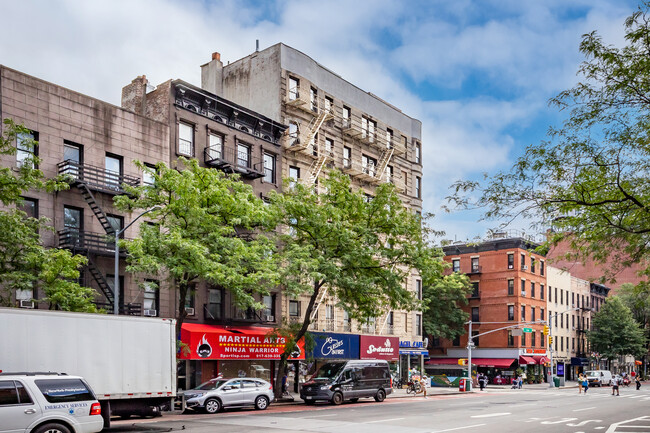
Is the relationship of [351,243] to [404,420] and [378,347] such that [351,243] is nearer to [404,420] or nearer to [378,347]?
[404,420]

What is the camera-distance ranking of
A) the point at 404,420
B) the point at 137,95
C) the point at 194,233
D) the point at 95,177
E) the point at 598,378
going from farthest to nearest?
the point at 598,378 < the point at 137,95 < the point at 95,177 < the point at 194,233 < the point at 404,420

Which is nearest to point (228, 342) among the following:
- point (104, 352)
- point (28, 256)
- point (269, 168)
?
point (269, 168)

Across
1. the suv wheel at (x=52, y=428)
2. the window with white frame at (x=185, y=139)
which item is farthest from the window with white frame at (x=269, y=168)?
the suv wheel at (x=52, y=428)

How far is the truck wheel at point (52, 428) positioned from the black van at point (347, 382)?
1930 centimetres

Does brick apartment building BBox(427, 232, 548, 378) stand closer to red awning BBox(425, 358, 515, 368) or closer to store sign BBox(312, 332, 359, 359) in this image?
red awning BBox(425, 358, 515, 368)

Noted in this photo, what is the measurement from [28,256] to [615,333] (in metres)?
77.3

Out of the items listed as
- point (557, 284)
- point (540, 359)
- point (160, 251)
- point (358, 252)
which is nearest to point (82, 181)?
point (160, 251)

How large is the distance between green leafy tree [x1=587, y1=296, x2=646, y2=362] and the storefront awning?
58095 mm

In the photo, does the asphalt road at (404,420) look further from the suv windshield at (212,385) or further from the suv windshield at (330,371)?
the suv windshield at (330,371)

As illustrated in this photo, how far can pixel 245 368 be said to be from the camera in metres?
38.5

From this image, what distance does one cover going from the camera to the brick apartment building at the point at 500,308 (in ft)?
238

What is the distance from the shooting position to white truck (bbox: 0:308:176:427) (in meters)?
17.0

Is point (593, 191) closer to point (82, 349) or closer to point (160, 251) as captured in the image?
point (82, 349)

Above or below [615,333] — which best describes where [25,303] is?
above
